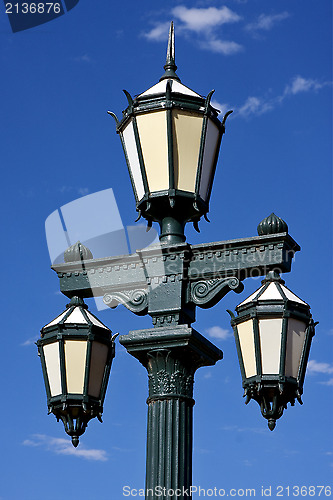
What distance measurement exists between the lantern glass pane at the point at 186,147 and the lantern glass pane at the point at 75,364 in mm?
1304

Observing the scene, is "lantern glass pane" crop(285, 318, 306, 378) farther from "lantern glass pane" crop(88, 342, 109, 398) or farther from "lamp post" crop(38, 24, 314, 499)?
"lantern glass pane" crop(88, 342, 109, 398)

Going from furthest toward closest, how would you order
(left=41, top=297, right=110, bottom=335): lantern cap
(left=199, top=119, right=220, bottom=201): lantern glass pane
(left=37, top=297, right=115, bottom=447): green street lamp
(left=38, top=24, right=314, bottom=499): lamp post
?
(left=199, top=119, right=220, bottom=201): lantern glass pane
(left=41, top=297, right=110, bottom=335): lantern cap
(left=37, top=297, right=115, bottom=447): green street lamp
(left=38, top=24, right=314, bottom=499): lamp post

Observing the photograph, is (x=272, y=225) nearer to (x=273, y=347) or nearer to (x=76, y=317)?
(x=273, y=347)

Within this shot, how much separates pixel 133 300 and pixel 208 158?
1154mm

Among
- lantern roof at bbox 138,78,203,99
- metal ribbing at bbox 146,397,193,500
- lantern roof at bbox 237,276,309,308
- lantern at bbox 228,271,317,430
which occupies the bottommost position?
metal ribbing at bbox 146,397,193,500

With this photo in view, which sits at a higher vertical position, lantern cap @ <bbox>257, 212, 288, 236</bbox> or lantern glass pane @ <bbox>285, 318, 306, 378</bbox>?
lantern cap @ <bbox>257, 212, 288, 236</bbox>

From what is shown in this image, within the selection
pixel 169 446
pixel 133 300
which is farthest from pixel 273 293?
pixel 169 446

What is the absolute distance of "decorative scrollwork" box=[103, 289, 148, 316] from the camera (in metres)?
6.05

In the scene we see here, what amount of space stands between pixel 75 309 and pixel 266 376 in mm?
1601

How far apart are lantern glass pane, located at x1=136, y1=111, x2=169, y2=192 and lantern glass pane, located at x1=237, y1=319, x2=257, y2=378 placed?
1.19 metres

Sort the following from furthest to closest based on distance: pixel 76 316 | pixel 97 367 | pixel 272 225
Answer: pixel 76 316
pixel 97 367
pixel 272 225

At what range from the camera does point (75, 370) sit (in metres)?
5.93

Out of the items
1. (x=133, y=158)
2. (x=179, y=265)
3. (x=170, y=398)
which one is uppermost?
(x=133, y=158)

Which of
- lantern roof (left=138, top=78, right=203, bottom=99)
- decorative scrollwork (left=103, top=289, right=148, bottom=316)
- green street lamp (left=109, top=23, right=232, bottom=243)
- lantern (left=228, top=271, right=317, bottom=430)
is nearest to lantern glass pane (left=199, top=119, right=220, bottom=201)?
green street lamp (left=109, top=23, right=232, bottom=243)
